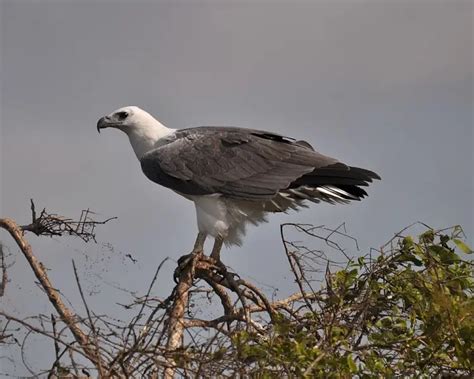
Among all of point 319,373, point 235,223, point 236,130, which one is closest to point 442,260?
point 319,373

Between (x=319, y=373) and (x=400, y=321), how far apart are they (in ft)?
3.53

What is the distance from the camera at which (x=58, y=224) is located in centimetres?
701

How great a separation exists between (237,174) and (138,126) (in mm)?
1112

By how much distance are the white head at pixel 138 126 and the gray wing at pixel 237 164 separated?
199 mm

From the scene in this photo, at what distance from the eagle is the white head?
0.01m

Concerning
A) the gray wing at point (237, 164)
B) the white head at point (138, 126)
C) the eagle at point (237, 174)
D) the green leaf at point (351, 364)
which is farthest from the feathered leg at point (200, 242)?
the green leaf at point (351, 364)

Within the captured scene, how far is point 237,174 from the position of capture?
8.24 m

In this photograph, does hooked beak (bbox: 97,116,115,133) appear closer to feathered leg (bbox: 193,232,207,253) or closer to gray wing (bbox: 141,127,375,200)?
gray wing (bbox: 141,127,375,200)

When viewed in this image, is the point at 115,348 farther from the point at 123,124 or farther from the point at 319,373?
the point at 123,124

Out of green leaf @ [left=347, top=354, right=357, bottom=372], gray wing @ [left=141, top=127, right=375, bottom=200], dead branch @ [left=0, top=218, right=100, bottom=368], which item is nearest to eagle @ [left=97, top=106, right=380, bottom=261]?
gray wing @ [left=141, top=127, right=375, bottom=200]

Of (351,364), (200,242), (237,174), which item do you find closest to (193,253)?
(200,242)

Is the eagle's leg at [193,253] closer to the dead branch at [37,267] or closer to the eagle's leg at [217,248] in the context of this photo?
the eagle's leg at [217,248]

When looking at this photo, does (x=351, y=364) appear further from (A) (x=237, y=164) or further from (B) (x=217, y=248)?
(A) (x=237, y=164)

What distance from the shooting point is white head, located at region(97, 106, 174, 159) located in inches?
342
